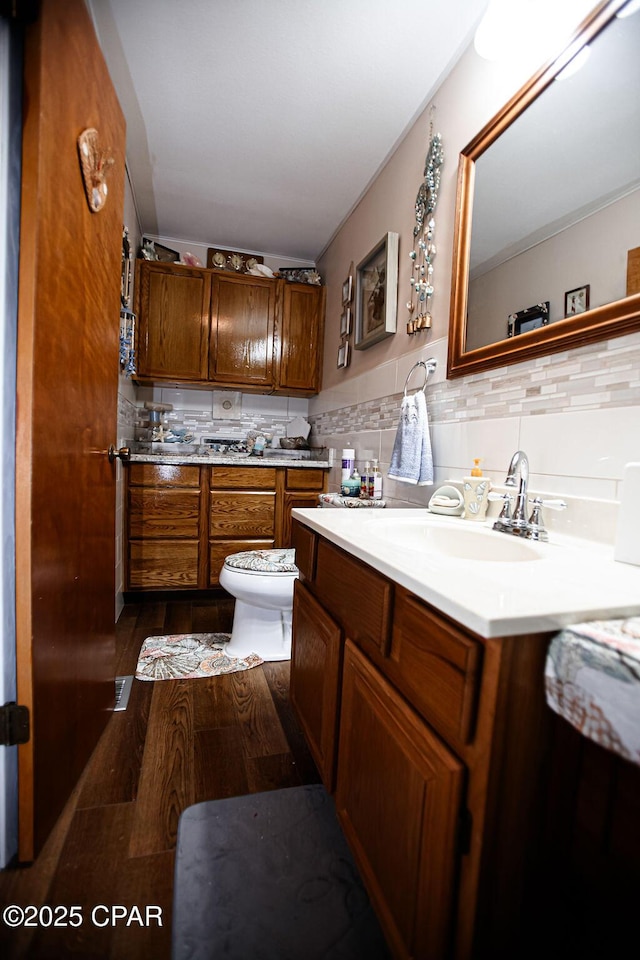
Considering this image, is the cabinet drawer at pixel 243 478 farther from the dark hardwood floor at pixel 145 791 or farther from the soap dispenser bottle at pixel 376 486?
the dark hardwood floor at pixel 145 791

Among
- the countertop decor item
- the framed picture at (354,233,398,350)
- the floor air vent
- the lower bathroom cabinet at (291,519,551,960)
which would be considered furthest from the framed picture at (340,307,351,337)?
the floor air vent

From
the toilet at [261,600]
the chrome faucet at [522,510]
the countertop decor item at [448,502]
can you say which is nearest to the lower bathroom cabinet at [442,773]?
the chrome faucet at [522,510]

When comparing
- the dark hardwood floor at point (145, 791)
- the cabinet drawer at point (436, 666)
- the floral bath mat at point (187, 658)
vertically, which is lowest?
the dark hardwood floor at point (145, 791)

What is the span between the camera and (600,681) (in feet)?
1.32

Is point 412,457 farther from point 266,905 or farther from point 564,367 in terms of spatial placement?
point 266,905

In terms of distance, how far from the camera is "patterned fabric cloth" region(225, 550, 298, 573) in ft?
5.65

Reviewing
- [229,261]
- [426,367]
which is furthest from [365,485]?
[229,261]

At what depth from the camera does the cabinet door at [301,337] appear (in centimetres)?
299

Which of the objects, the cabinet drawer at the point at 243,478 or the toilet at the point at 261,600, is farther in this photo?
the cabinet drawer at the point at 243,478

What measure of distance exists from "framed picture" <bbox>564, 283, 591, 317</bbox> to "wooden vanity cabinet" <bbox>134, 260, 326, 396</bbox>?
2.18m

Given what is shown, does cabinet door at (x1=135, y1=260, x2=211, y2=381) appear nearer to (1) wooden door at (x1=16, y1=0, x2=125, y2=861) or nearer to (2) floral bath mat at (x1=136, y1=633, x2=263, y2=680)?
(1) wooden door at (x1=16, y1=0, x2=125, y2=861)

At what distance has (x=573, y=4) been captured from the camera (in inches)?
39.8

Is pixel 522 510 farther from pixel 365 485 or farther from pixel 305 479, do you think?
pixel 305 479

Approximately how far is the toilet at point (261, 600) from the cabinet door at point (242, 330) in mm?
1523
